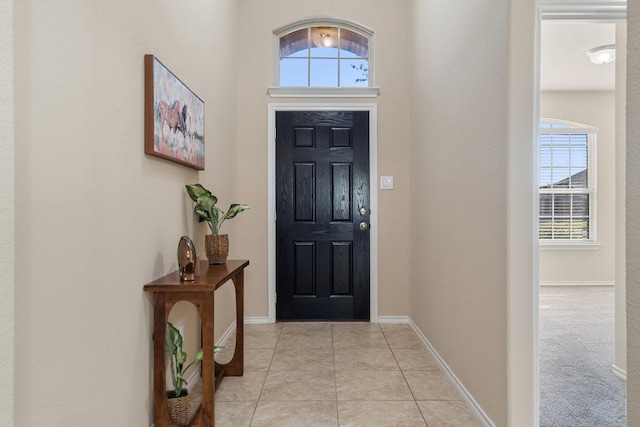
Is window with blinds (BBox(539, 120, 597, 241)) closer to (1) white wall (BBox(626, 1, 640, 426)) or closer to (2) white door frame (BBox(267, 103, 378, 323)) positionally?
(2) white door frame (BBox(267, 103, 378, 323))

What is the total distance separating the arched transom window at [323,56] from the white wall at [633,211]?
2897 mm

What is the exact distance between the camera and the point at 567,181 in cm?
546

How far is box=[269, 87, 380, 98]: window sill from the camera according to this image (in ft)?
11.4

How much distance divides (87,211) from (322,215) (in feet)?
7.96

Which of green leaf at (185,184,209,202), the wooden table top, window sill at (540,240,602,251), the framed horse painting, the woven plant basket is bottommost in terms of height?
the woven plant basket

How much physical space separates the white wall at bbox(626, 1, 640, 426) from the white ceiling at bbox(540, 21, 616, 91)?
3.09 meters

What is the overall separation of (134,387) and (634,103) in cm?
189

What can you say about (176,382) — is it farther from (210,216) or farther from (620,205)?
(620,205)

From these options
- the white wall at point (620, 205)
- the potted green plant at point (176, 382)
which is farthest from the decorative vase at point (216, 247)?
the white wall at point (620, 205)

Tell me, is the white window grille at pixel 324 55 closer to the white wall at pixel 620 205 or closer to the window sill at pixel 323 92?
the window sill at pixel 323 92

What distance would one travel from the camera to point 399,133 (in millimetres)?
3518

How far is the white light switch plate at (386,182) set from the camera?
351 cm

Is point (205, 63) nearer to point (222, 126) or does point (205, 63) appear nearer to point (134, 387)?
point (222, 126)

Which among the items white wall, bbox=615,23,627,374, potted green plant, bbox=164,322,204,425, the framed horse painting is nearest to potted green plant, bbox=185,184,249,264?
the framed horse painting
